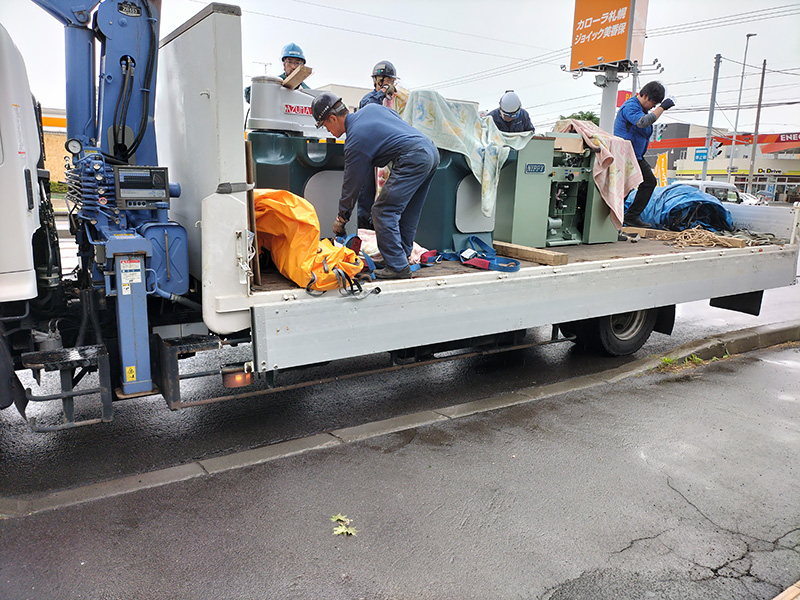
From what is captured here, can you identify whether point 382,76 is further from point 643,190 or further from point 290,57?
point 643,190

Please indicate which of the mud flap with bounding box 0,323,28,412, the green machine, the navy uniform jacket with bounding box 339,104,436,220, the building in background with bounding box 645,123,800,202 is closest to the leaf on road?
the mud flap with bounding box 0,323,28,412

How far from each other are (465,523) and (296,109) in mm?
3608

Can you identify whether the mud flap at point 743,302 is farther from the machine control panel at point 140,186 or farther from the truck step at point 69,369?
the truck step at point 69,369

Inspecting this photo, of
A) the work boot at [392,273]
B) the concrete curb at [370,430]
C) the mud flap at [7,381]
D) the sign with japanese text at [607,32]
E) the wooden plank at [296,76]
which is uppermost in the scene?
the sign with japanese text at [607,32]

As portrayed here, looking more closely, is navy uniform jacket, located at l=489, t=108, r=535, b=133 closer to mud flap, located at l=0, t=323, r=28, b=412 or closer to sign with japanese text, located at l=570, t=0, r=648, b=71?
mud flap, located at l=0, t=323, r=28, b=412

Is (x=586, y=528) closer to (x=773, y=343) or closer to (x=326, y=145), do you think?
(x=326, y=145)

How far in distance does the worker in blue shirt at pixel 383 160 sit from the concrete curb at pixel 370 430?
1.18m

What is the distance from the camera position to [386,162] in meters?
4.47

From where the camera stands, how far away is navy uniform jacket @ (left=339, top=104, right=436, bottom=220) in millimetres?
4309

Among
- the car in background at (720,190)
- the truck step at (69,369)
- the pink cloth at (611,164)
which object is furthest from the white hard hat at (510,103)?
the car in background at (720,190)

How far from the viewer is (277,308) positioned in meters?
3.57

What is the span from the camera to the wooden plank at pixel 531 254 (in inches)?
195

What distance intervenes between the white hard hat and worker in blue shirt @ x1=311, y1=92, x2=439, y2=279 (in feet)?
8.21

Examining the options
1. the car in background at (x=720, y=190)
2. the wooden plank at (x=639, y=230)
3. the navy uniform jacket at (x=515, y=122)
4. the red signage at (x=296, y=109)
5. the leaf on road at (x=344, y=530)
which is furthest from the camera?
the car in background at (x=720, y=190)
